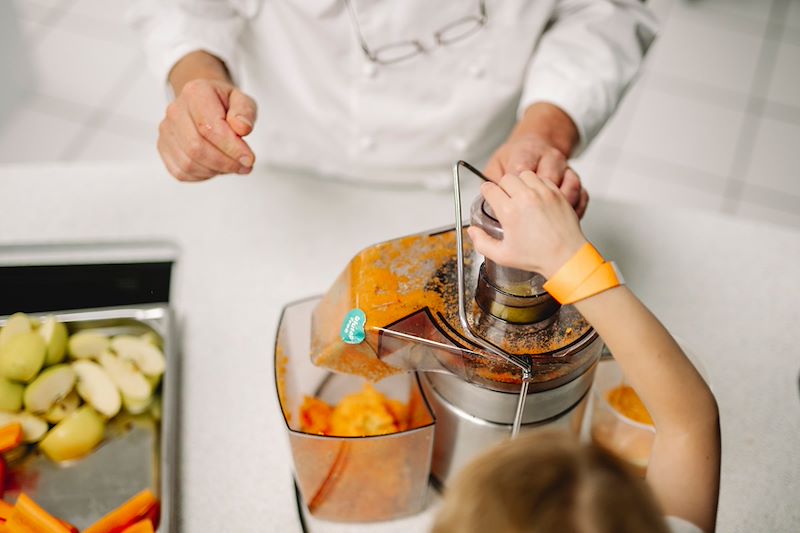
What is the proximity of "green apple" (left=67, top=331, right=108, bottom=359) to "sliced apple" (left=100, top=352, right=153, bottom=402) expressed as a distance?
21mm

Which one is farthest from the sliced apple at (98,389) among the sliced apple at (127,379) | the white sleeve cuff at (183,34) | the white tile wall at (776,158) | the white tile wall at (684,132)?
the white tile wall at (776,158)

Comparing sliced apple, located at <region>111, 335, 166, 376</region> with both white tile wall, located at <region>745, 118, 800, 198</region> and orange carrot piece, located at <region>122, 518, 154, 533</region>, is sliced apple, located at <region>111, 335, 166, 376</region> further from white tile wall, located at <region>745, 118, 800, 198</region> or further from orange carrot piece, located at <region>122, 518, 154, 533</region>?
white tile wall, located at <region>745, 118, 800, 198</region>

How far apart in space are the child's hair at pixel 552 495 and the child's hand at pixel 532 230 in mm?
136

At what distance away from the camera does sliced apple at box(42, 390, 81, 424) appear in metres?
0.74

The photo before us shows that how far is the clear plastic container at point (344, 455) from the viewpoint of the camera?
0.62m

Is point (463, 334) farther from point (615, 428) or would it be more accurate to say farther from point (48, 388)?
point (48, 388)

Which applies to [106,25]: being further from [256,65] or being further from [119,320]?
[119,320]

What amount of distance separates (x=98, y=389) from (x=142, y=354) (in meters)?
0.06

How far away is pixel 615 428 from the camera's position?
2.27ft

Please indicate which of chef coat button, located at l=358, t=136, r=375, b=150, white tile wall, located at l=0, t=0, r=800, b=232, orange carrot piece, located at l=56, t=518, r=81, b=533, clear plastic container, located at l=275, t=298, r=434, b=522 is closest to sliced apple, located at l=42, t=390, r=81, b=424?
orange carrot piece, located at l=56, t=518, r=81, b=533

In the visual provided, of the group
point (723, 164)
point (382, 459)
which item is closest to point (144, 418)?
point (382, 459)

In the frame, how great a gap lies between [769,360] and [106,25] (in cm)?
233

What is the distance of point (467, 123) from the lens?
38.4 inches

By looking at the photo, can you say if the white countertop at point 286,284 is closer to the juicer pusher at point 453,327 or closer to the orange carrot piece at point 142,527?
the orange carrot piece at point 142,527
